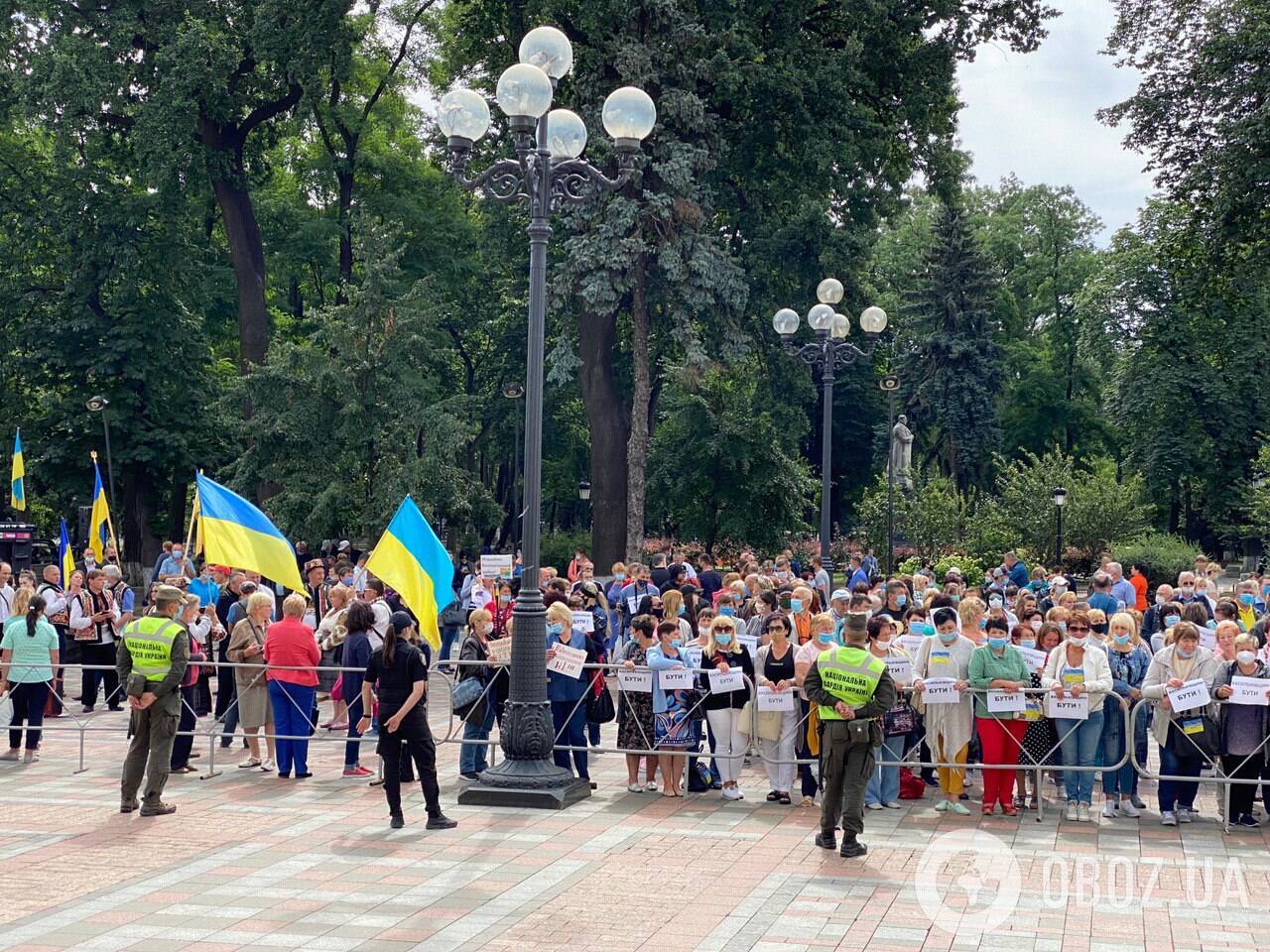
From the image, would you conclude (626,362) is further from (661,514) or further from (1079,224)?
(1079,224)

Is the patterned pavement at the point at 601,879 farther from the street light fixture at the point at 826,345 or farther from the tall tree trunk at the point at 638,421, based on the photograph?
the tall tree trunk at the point at 638,421

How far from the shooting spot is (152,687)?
1241cm

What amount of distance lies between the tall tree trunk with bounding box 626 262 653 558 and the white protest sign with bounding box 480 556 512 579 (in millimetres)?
8779

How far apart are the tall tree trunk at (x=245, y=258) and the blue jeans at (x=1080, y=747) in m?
29.3

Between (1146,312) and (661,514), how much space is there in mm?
25945

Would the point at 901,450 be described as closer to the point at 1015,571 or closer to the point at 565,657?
the point at 1015,571

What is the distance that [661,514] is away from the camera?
40.0m

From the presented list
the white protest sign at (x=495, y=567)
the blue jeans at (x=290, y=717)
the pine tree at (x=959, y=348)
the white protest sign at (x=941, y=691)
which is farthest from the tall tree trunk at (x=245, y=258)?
the pine tree at (x=959, y=348)

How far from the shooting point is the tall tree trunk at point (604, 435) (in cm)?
3397

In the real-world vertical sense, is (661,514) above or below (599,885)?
above

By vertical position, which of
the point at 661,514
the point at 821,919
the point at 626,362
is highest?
the point at 626,362

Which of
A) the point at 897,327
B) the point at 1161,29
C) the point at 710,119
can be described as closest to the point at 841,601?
the point at 710,119

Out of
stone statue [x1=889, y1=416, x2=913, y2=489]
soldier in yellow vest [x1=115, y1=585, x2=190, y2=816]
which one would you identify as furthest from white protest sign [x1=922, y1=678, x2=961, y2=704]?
stone statue [x1=889, y1=416, x2=913, y2=489]

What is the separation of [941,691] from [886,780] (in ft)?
3.04
